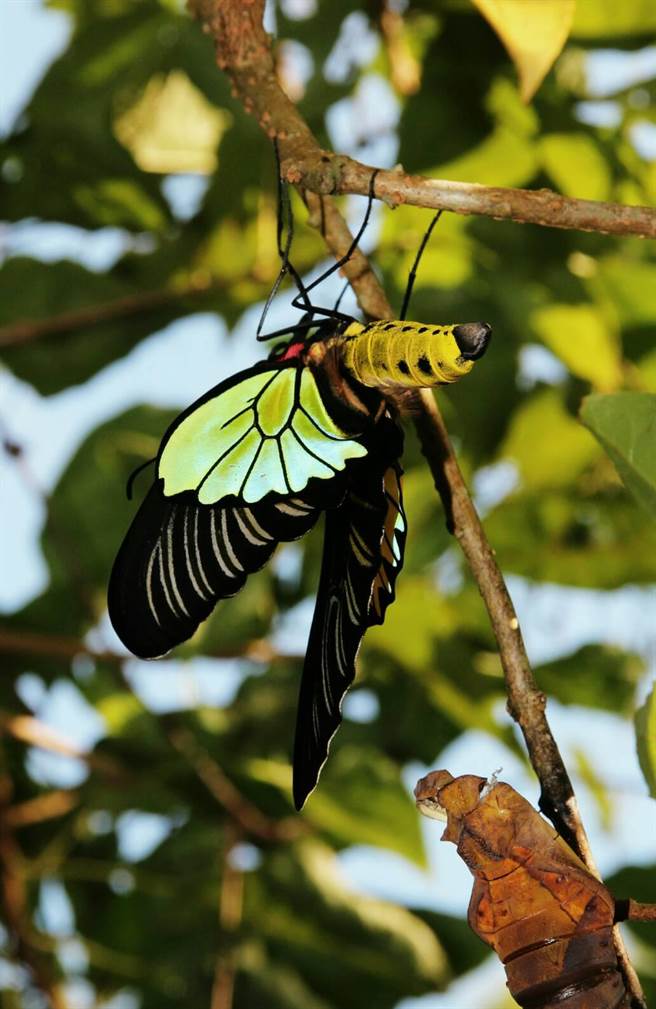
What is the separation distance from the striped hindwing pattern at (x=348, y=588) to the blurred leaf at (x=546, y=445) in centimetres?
106

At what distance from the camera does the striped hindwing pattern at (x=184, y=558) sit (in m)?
1.04

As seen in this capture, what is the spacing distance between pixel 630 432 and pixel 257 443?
318mm

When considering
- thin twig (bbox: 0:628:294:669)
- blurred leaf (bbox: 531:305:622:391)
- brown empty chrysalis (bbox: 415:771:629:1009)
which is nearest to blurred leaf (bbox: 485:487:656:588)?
blurred leaf (bbox: 531:305:622:391)

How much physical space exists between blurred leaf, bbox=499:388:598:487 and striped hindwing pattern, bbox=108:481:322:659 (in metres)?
1.16

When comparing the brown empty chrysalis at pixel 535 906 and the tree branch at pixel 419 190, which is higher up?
the tree branch at pixel 419 190

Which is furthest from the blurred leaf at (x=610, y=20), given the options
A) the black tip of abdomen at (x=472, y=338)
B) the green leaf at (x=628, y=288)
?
the black tip of abdomen at (x=472, y=338)

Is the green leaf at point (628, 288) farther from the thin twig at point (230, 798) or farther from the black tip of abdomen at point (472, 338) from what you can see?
the black tip of abdomen at point (472, 338)

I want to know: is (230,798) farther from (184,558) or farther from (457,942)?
(184,558)

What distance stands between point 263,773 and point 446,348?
125 centimetres

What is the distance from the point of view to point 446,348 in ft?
2.87

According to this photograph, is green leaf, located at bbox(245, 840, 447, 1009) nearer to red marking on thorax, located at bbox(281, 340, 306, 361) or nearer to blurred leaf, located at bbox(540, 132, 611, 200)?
blurred leaf, located at bbox(540, 132, 611, 200)

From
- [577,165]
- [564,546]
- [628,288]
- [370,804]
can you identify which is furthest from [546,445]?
[370,804]

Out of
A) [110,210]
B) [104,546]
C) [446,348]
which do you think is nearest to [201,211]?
[110,210]

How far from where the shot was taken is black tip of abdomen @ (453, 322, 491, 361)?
855 mm
